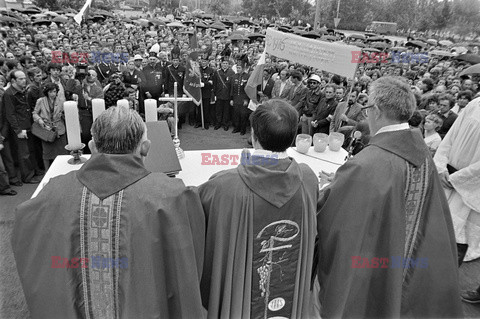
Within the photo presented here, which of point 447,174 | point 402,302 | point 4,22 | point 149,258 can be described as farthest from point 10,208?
point 4,22

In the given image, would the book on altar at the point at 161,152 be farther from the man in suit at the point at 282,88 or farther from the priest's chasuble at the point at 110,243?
the man in suit at the point at 282,88

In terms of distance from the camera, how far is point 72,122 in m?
2.75

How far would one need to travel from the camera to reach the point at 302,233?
212 cm

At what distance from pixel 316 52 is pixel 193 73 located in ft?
7.01

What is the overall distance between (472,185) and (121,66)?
307 inches

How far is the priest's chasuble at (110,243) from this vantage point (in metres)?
1.74

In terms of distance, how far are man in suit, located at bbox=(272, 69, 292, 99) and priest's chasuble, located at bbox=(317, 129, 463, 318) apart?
211 inches

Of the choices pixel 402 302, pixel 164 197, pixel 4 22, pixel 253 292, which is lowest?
pixel 402 302

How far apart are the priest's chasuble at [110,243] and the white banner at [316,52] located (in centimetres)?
408

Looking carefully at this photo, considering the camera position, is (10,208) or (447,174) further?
(10,208)

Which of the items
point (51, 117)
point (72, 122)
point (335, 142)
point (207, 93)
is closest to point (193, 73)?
point (335, 142)

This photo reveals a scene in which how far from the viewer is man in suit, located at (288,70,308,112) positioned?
23.5ft

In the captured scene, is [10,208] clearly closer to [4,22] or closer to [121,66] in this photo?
[121,66]

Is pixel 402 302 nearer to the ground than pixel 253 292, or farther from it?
nearer to the ground
